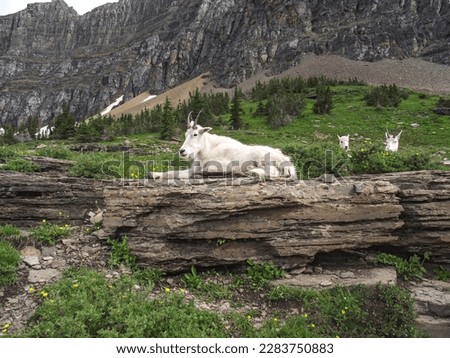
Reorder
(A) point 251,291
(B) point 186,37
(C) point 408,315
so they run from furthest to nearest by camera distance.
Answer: (B) point 186,37 → (A) point 251,291 → (C) point 408,315

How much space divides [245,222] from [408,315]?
3900 mm

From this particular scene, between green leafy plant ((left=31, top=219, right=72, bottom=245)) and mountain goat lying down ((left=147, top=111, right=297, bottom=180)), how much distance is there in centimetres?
250

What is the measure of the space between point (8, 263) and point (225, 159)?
220 inches

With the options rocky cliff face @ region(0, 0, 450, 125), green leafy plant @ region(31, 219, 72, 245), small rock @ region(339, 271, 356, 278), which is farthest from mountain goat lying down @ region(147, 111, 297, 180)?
rocky cliff face @ region(0, 0, 450, 125)

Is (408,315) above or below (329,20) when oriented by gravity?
below

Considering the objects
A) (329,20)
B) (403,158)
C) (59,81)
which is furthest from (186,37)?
(403,158)

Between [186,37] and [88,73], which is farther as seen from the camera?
[88,73]

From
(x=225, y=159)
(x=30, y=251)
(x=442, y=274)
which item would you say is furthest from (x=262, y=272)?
(x=30, y=251)

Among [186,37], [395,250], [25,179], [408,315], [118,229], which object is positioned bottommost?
[408,315]

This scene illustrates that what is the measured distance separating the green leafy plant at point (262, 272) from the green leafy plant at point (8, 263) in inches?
194

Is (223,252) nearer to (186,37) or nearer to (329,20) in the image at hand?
(329,20)

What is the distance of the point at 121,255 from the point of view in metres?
8.16

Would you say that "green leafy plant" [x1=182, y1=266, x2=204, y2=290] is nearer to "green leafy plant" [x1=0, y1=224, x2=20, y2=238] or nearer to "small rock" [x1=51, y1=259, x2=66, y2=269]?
"small rock" [x1=51, y1=259, x2=66, y2=269]

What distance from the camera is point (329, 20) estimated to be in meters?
141
